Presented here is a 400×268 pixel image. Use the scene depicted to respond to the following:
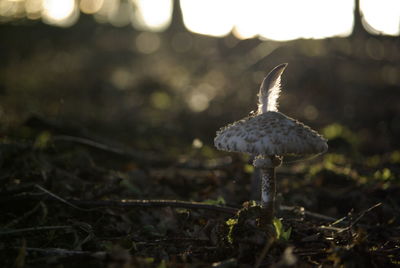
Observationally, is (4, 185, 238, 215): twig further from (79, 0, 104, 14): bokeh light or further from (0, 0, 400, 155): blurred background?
(79, 0, 104, 14): bokeh light

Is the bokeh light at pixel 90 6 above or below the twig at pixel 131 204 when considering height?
above

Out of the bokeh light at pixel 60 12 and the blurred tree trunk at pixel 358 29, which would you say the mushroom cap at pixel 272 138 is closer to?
the blurred tree trunk at pixel 358 29

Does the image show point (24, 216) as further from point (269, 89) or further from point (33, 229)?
point (269, 89)

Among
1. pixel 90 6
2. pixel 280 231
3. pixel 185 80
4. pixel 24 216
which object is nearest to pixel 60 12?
pixel 90 6

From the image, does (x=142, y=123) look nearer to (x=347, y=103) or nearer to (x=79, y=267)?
(x=347, y=103)

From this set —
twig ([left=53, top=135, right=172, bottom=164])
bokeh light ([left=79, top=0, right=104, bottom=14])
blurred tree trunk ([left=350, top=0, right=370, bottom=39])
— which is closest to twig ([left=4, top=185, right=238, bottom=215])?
twig ([left=53, top=135, right=172, bottom=164])

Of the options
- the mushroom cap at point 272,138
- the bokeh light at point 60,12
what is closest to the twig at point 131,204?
the mushroom cap at point 272,138
